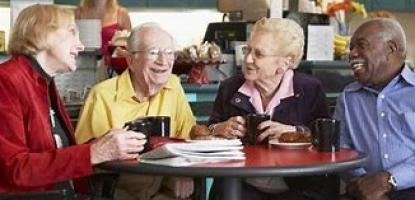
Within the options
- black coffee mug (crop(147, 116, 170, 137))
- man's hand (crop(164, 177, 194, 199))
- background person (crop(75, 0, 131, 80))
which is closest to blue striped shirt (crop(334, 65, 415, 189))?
man's hand (crop(164, 177, 194, 199))

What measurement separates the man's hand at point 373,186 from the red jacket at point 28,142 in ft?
2.99

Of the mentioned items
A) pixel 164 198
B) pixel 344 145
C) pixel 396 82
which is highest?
pixel 396 82

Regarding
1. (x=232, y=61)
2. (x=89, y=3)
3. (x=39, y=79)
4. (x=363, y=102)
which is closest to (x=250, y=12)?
(x=232, y=61)

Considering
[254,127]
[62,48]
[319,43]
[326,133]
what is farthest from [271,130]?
[319,43]

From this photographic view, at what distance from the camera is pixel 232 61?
4094 mm

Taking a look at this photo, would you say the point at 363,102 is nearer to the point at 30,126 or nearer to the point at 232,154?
the point at 232,154

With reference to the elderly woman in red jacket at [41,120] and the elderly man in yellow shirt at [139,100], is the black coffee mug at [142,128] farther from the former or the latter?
the elderly man in yellow shirt at [139,100]

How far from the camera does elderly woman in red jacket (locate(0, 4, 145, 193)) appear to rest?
2152 mm

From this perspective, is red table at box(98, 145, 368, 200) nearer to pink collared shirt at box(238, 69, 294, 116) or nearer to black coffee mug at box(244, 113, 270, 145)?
black coffee mug at box(244, 113, 270, 145)

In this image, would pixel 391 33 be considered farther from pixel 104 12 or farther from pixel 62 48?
pixel 104 12

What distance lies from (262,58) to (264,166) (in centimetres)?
82

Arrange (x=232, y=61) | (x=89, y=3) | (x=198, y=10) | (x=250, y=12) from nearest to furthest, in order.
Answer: (x=232, y=61) → (x=250, y=12) → (x=89, y=3) → (x=198, y=10)

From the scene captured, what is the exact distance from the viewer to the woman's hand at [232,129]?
2.53 metres

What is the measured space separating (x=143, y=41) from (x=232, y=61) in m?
1.43
